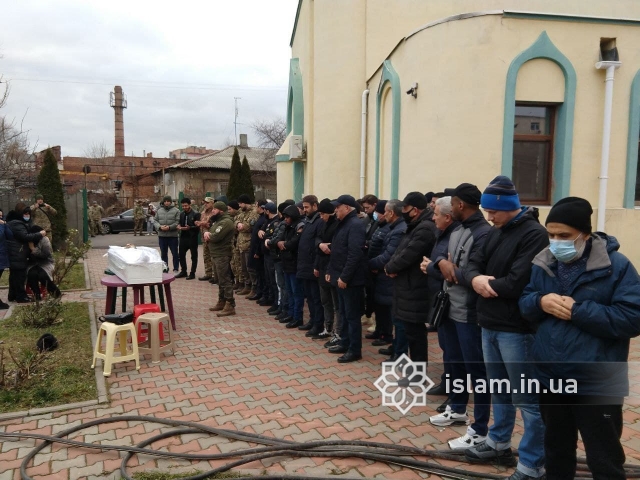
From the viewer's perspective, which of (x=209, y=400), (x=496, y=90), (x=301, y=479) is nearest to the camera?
(x=301, y=479)

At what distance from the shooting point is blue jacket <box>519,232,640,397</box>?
237 cm

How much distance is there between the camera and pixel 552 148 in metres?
7.93

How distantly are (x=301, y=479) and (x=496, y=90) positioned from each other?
647 cm

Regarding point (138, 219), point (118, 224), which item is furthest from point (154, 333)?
point (118, 224)

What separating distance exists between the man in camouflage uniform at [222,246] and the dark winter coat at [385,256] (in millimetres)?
2644

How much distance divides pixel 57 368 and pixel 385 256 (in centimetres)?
395

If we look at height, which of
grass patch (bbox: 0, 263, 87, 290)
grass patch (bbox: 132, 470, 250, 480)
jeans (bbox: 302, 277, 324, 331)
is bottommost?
grass patch (bbox: 0, 263, 87, 290)

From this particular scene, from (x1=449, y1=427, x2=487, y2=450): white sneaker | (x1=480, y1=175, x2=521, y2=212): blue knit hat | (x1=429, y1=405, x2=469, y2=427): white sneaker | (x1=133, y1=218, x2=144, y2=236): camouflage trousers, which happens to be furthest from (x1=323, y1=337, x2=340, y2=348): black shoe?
(x1=133, y1=218, x2=144, y2=236): camouflage trousers

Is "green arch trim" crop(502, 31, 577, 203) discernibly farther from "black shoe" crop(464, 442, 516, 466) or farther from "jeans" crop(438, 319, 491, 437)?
"black shoe" crop(464, 442, 516, 466)

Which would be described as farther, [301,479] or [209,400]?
[209,400]

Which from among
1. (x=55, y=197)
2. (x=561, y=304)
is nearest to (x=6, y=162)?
(x=55, y=197)

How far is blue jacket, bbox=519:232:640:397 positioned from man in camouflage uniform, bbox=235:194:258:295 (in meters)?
6.91

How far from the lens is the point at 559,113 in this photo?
25.5 feet

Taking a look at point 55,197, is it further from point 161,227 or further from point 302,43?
point 302,43
